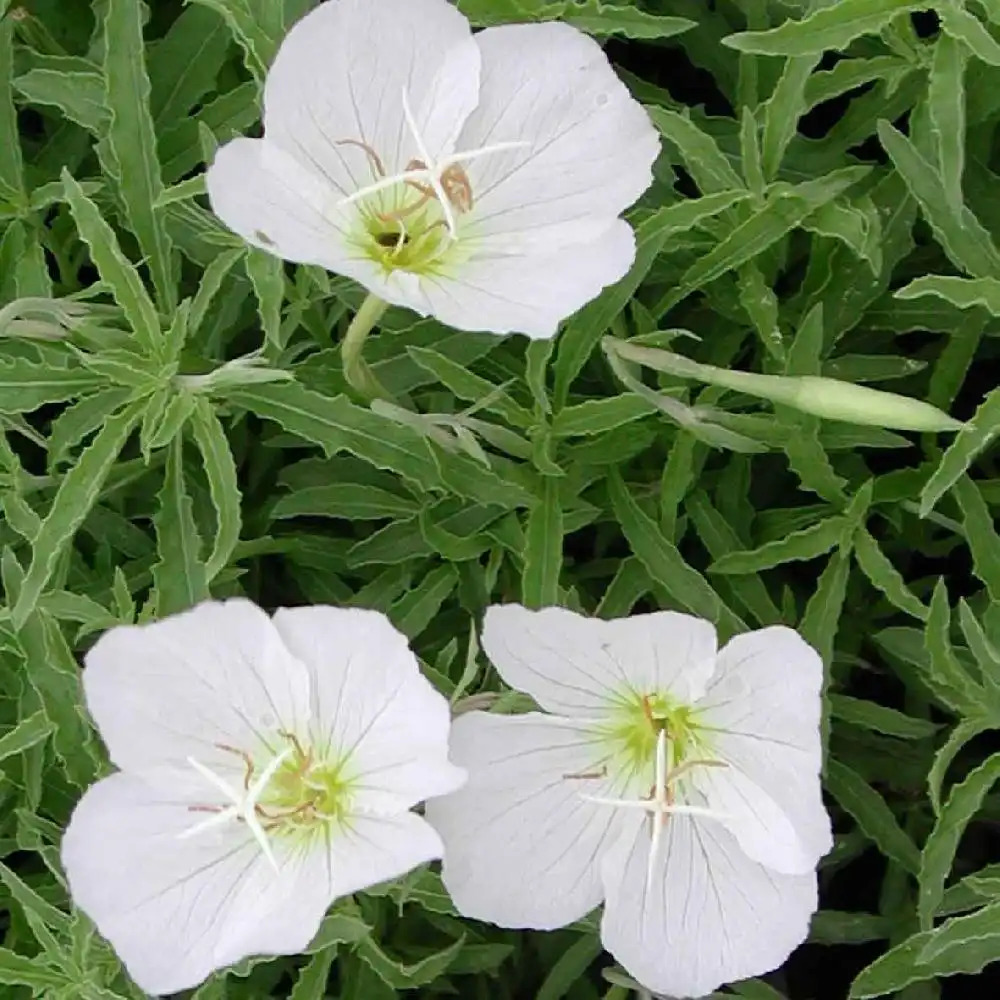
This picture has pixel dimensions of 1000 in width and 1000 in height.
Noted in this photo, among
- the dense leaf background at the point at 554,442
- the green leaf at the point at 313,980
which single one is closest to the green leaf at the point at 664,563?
the dense leaf background at the point at 554,442

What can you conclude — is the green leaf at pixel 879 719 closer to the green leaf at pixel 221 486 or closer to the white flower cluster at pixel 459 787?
the white flower cluster at pixel 459 787

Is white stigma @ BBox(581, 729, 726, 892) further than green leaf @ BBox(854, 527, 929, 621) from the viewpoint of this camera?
No

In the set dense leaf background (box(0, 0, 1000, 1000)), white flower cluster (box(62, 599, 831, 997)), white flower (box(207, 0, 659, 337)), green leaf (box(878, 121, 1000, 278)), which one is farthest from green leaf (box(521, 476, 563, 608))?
green leaf (box(878, 121, 1000, 278))

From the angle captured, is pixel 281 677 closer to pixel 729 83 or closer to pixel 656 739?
pixel 656 739

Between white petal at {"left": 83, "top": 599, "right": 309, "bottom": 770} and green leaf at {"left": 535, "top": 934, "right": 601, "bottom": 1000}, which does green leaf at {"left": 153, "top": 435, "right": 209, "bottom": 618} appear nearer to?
white petal at {"left": 83, "top": 599, "right": 309, "bottom": 770}

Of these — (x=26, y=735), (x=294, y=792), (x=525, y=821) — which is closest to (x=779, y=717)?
(x=525, y=821)
